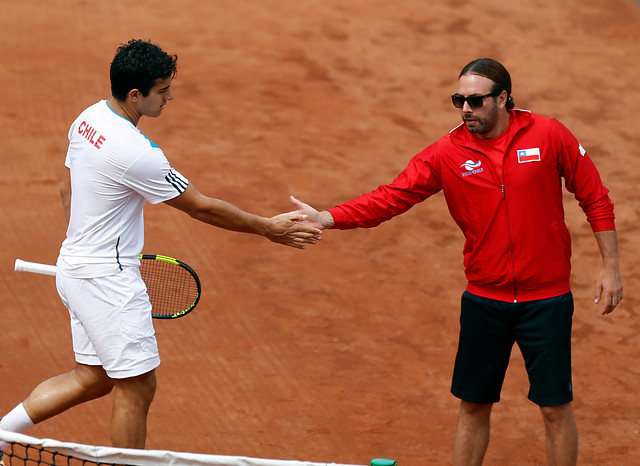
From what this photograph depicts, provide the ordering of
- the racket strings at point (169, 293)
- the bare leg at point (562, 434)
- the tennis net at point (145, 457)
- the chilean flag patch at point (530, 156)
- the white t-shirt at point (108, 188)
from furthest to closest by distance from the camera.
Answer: the racket strings at point (169, 293)
the bare leg at point (562, 434)
the chilean flag patch at point (530, 156)
the white t-shirt at point (108, 188)
the tennis net at point (145, 457)

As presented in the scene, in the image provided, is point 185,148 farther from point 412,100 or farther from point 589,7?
point 589,7

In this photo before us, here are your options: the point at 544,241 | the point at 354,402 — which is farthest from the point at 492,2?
the point at 544,241

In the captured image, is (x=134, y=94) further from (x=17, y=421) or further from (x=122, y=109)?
(x=17, y=421)

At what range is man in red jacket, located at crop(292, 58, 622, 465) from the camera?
457cm

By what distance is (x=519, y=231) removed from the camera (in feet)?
15.0

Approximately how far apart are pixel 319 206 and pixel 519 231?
15.7 feet

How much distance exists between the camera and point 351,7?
1410cm

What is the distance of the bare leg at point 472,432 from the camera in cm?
491

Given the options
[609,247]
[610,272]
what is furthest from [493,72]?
[610,272]

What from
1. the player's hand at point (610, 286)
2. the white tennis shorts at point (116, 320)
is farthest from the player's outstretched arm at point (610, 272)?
the white tennis shorts at point (116, 320)

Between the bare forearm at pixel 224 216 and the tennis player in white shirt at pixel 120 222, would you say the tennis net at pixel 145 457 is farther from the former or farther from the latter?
the bare forearm at pixel 224 216

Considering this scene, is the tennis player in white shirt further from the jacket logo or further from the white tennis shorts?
the jacket logo

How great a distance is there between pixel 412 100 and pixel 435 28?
2.31 meters

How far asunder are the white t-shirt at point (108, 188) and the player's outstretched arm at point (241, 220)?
0.38 ft
